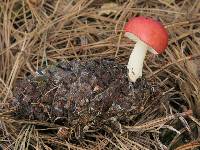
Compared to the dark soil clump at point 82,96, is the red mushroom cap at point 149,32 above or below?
above

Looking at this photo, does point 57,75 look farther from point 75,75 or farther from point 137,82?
point 137,82

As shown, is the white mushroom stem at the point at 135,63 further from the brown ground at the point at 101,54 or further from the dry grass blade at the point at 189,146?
the dry grass blade at the point at 189,146

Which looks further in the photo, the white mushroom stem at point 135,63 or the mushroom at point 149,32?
the white mushroom stem at point 135,63

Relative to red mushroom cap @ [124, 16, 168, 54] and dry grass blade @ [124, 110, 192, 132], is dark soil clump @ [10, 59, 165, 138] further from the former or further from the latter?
red mushroom cap @ [124, 16, 168, 54]

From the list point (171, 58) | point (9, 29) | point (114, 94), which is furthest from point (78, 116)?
point (9, 29)

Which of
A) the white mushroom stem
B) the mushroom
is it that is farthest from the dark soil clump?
the mushroom

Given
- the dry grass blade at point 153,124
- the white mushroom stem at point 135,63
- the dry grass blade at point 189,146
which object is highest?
the white mushroom stem at point 135,63

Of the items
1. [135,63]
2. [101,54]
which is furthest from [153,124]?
[101,54]

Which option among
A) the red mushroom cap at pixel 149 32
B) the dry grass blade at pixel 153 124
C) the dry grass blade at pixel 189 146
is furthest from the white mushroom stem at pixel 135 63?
the dry grass blade at pixel 189 146
